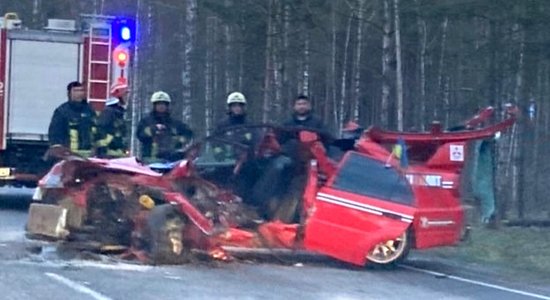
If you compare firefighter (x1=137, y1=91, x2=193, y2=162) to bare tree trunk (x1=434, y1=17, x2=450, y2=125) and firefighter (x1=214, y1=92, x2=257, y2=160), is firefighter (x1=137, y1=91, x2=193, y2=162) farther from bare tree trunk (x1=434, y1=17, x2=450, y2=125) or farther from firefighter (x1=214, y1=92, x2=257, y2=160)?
bare tree trunk (x1=434, y1=17, x2=450, y2=125)

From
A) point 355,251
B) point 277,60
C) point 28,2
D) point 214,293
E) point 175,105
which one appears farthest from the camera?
point 28,2

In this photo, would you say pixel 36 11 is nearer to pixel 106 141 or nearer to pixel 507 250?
pixel 106 141

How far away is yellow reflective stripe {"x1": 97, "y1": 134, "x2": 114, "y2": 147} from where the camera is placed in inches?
779

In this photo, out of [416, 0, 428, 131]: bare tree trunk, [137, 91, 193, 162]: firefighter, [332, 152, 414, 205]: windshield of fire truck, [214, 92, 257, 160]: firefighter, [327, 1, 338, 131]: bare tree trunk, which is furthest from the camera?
[416, 0, 428, 131]: bare tree trunk

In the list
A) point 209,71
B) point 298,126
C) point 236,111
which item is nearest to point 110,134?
point 236,111

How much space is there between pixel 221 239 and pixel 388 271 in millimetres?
1877

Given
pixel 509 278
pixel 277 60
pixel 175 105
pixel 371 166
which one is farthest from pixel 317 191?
pixel 175 105

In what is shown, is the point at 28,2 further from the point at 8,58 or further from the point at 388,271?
the point at 388,271

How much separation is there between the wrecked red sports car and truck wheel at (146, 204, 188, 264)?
0.01 metres

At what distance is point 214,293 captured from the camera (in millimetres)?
13781

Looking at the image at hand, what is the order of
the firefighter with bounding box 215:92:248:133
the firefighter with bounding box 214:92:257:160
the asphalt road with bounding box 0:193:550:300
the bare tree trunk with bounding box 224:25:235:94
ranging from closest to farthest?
the asphalt road with bounding box 0:193:550:300, the firefighter with bounding box 214:92:257:160, the firefighter with bounding box 215:92:248:133, the bare tree trunk with bounding box 224:25:235:94

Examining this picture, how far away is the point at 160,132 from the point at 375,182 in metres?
3.71

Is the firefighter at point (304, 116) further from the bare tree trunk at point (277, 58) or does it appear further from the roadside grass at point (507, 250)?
the bare tree trunk at point (277, 58)

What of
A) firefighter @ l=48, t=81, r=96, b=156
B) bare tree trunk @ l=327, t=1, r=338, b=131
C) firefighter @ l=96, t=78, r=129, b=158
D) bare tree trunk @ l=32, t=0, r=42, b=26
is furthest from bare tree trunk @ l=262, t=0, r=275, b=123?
bare tree trunk @ l=32, t=0, r=42, b=26
